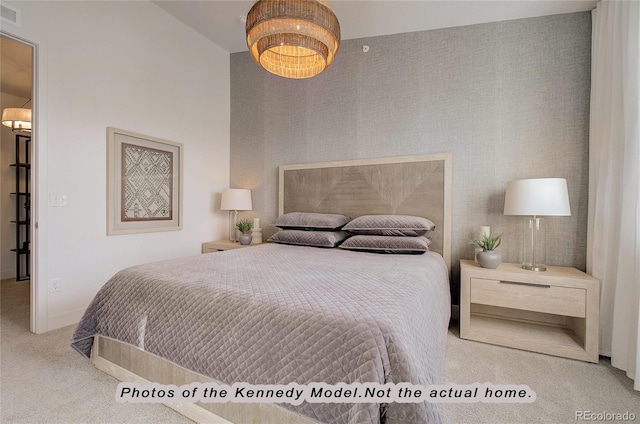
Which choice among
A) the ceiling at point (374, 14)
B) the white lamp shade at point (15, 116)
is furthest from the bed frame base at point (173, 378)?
the white lamp shade at point (15, 116)

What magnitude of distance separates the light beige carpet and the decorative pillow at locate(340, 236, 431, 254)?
755mm

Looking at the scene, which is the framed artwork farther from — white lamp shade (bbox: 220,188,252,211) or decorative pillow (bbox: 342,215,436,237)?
decorative pillow (bbox: 342,215,436,237)

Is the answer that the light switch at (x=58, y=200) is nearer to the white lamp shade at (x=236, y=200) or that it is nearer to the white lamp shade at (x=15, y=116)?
the white lamp shade at (x=236, y=200)

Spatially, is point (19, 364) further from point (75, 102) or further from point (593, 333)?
point (593, 333)

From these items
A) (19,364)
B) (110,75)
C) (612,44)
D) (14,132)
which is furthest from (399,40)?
(14,132)

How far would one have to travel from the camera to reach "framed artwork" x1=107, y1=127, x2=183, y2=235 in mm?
2725

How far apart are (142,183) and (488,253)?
3.22 meters

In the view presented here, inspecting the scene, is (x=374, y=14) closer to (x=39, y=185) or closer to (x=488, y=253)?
(x=488, y=253)

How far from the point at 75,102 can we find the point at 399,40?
299 centimetres

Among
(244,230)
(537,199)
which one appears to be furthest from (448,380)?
(244,230)

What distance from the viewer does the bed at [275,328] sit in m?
0.97

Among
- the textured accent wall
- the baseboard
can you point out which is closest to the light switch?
the textured accent wall

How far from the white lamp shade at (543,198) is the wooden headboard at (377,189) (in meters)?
0.61

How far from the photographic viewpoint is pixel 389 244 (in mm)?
2410
